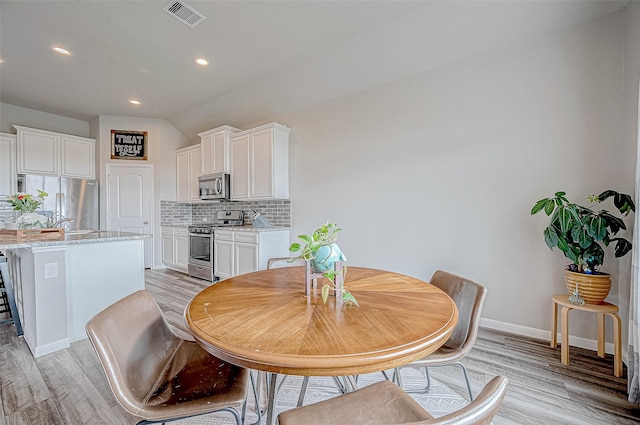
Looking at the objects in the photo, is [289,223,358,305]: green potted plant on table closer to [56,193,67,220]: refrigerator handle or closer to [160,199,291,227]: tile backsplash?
[160,199,291,227]: tile backsplash

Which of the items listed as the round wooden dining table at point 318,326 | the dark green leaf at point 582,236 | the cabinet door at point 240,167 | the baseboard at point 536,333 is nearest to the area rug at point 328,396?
the round wooden dining table at point 318,326

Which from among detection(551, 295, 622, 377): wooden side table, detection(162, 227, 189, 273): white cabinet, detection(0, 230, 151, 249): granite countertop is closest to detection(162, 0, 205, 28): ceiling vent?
detection(0, 230, 151, 249): granite countertop

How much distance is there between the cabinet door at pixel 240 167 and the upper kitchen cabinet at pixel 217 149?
11cm

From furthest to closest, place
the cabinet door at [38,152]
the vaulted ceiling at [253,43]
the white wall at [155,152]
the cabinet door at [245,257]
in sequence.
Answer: the white wall at [155,152] < the cabinet door at [38,152] < the cabinet door at [245,257] < the vaulted ceiling at [253,43]

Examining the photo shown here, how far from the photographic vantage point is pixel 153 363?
1.14 meters

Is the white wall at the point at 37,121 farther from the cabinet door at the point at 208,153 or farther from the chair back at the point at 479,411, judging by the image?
the chair back at the point at 479,411

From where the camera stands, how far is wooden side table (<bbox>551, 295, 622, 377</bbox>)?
1829mm

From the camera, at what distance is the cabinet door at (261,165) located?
400cm

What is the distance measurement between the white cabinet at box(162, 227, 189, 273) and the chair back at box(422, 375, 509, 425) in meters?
4.98

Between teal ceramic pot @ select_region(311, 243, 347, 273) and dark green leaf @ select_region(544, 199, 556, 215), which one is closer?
teal ceramic pot @ select_region(311, 243, 347, 273)

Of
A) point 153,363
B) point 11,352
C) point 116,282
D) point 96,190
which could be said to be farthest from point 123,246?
point 96,190

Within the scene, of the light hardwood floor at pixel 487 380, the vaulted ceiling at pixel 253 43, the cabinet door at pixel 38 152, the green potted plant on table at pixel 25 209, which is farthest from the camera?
the cabinet door at pixel 38 152

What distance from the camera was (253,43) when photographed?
9.50 feet

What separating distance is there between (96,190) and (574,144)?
6932 millimetres
